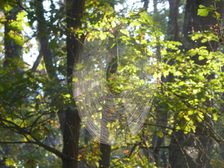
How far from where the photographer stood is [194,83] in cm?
399

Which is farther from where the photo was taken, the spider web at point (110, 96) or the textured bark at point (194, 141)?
the textured bark at point (194, 141)

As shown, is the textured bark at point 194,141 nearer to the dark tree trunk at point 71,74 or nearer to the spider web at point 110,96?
the spider web at point 110,96

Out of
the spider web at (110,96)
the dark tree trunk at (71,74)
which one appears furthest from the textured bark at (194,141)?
the dark tree trunk at (71,74)

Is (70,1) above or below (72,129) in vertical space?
above

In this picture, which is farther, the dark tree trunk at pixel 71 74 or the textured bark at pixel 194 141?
the textured bark at pixel 194 141

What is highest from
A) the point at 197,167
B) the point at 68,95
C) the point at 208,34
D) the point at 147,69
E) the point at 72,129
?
the point at 208,34

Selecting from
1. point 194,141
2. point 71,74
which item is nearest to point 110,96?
point 71,74

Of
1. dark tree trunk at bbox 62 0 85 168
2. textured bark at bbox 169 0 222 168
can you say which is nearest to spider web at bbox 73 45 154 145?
dark tree trunk at bbox 62 0 85 168

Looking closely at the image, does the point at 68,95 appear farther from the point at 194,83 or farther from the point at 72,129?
the point at 194,83

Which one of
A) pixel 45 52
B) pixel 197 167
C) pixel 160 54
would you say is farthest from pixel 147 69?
pixel 45 52

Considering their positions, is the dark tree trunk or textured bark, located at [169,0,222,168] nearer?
the dark tree trunk

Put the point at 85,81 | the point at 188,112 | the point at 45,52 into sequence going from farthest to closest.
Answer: the point at 45,52 → the point at 85,81 → the point at 188,112

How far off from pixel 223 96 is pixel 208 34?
4.10ft

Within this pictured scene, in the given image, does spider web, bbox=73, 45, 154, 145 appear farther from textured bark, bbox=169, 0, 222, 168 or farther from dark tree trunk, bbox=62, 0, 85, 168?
textured bark, bbox=169, 0, 222, 168
